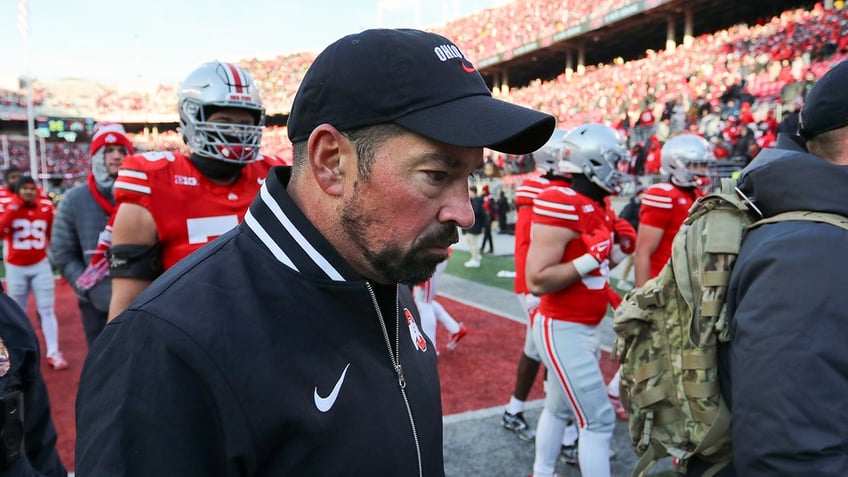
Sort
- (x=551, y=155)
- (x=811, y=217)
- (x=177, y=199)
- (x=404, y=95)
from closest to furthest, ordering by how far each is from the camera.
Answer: (x=404, y=95)
(x=811, y=217)
(x=177, y=199)
(x=551, y=155)

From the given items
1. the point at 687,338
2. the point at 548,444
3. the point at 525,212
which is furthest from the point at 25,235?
the point at 687,338

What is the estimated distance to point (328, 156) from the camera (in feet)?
3.65

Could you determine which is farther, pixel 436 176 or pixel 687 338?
pixel 687 338

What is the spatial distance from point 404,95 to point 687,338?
1255mm

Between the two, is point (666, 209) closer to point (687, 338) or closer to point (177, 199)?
point (687, 338)

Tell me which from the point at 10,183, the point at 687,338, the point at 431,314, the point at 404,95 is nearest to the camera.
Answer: the point at 404,95

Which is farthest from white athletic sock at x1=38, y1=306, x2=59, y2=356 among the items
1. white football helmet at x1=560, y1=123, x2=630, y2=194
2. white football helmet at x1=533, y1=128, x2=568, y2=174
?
white football helmet at x1=560, y1=123, x2=630, y2=194

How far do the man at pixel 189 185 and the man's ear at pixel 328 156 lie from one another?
1.52m

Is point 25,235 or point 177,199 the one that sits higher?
point 177,199

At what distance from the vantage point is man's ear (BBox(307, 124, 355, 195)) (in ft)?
3.57

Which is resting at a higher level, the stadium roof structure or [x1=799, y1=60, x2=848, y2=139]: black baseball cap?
the stadium roof structure

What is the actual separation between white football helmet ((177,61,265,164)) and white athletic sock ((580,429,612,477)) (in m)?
2.21

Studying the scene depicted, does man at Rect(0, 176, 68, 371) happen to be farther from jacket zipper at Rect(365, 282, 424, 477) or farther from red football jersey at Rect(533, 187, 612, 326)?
jacket zipper at Rect(365, 282, 424, 477)

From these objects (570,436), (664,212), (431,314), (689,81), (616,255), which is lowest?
(570,436)
